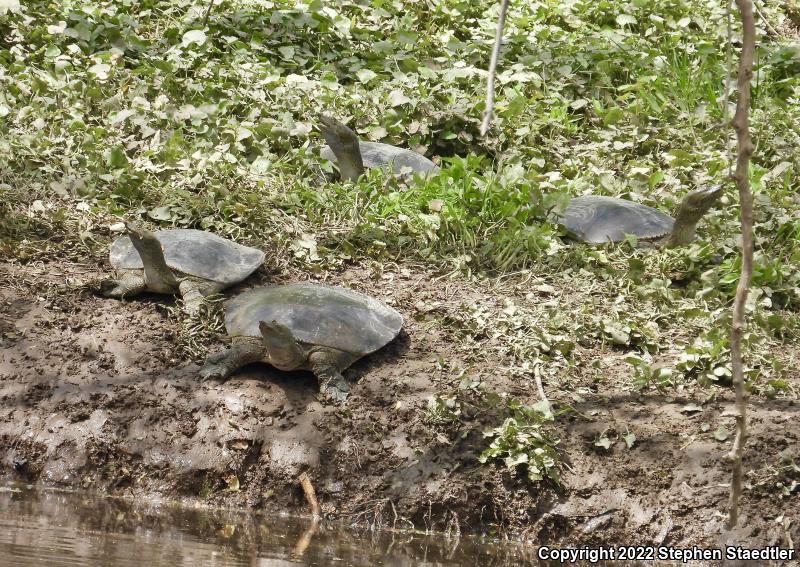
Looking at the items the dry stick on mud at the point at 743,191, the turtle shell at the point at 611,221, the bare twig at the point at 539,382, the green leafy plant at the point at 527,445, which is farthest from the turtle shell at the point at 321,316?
the dry stick on mud at the point at 743,191

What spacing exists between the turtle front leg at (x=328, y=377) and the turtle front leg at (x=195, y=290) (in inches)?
31.7

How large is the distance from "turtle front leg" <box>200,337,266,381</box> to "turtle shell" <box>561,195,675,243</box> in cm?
209

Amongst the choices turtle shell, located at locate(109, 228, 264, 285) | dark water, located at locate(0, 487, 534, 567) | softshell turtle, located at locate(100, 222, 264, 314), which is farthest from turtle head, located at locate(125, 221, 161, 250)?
dark water, located at locate(0, 487, 534, 567)

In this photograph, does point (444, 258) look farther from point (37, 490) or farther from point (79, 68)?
point (79, 68)

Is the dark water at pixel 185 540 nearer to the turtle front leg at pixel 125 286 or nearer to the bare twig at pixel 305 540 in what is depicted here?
the bare twig at pixel 305 540

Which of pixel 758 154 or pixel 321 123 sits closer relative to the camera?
pixel 321 123

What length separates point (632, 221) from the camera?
5863 millimetres

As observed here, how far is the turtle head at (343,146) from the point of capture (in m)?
6.29

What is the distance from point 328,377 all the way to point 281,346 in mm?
262

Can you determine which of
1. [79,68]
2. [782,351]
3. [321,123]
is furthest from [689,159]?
[79,68]

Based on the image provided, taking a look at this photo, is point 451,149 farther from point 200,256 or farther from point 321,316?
point 321,316

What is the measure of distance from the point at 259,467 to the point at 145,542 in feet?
2.83

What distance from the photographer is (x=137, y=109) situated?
677cm

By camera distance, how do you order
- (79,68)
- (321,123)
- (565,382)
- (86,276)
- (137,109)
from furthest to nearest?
1. (79,68)
2. (137,109)
3. (321,123)
4. (86,276)
5. (565,382)
